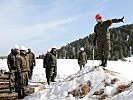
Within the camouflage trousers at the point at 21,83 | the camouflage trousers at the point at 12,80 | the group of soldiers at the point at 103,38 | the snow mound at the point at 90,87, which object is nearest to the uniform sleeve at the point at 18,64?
the camouflage trousers at the point at 21,83

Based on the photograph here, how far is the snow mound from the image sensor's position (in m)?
10.3

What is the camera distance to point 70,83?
38.9 feet

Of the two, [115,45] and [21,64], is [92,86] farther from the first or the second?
[115,45]

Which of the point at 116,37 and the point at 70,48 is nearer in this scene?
the point at 70,48

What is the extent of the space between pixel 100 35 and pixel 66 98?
266 centimetres

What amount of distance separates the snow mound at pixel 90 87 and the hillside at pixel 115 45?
2943cm

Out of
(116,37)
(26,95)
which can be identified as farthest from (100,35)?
(116,37)

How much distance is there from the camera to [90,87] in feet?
36.8

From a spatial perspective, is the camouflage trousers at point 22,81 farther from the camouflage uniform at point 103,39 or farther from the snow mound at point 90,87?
the camouflage uniform at point 103,39

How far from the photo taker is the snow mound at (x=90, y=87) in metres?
10.3

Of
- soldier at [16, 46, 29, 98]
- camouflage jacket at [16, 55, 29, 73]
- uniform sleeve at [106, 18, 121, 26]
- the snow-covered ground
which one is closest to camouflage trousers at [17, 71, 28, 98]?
soldier at [16, 46, 29, 98]

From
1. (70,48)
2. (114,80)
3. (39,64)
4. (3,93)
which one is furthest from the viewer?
(70,48)

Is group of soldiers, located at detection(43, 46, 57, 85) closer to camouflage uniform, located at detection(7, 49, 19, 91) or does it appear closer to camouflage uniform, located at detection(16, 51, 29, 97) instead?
camouflage uniform, located at detection(7, 49, 19, 91)

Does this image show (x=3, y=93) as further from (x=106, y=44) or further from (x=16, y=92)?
(x=106, y=44)
